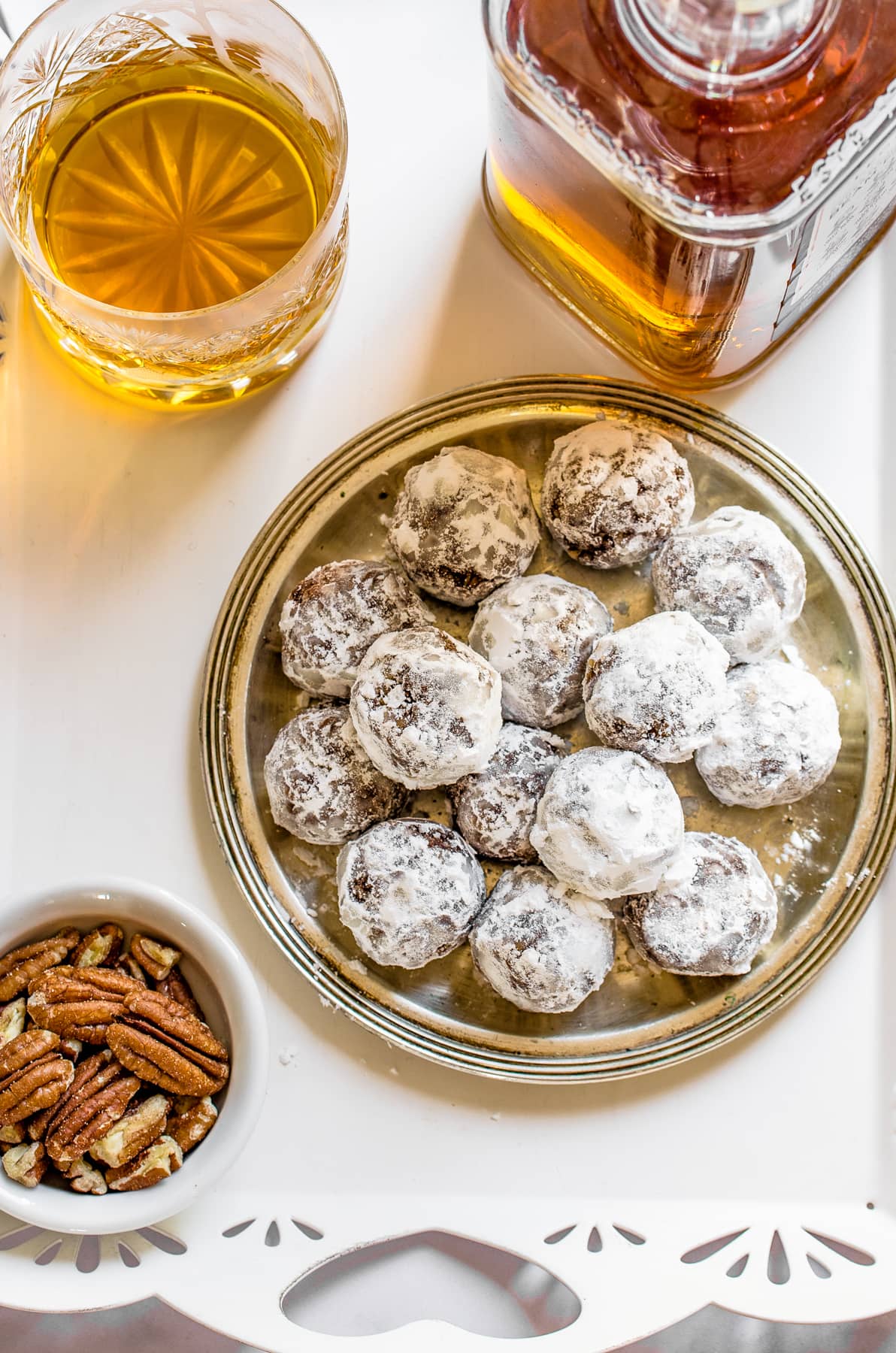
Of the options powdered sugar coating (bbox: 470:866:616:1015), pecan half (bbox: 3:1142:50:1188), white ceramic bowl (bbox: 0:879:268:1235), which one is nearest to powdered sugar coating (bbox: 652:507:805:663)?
powdered sugar coating (bbox: 470:866:616:1015)

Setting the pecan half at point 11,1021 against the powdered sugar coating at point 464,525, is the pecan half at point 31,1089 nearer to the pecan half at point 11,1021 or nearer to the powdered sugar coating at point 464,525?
the pecan half at point 11,1021

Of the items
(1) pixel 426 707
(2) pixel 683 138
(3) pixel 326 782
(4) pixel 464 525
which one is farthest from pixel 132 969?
(2) pixel 683 138

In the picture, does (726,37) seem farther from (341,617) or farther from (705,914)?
(705,914)

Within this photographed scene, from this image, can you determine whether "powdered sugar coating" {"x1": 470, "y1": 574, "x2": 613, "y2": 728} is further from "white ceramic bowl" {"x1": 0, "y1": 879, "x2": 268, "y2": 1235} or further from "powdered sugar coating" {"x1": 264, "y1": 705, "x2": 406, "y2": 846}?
"white ceramic bowl" {"x1": 0, "y1": 879, "x2": 268, "y2": 1235}

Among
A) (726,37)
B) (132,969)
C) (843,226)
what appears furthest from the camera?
(132,969)

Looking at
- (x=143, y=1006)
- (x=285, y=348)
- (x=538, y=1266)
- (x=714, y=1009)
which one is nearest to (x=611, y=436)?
(x=285, y=348)

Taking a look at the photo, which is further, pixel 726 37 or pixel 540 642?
pixel 540 642
